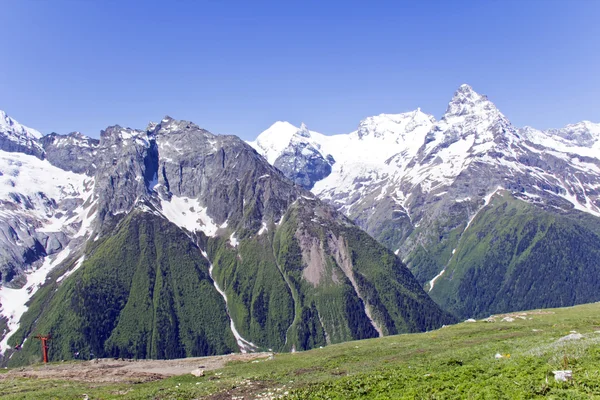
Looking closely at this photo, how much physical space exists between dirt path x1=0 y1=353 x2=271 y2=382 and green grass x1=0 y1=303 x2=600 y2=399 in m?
5.12

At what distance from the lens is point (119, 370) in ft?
269

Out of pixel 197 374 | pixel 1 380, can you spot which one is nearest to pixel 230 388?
pixel 197 374

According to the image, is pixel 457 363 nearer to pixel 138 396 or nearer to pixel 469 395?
pixel 469 395

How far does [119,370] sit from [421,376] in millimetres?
61192

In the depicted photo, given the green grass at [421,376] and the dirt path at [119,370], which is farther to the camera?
the dirt path at [119,370]

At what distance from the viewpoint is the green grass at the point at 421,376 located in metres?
32.9

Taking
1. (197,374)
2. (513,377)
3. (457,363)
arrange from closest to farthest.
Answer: (513,377)
(457,363)
(197,374)

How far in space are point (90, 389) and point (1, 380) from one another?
81.7 ft

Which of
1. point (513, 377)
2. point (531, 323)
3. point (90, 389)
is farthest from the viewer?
point (531, 323)

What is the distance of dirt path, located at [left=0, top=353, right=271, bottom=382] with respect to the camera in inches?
2933

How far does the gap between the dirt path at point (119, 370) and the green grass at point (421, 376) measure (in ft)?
16.8

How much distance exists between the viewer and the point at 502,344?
55438 millimetres

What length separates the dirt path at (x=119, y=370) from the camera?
7450 cm

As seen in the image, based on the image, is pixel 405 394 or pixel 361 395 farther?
pixel 361 395
